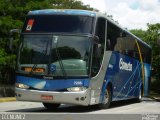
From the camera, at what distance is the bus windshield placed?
54.6ft

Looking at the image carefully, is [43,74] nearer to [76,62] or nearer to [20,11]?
[76,62]

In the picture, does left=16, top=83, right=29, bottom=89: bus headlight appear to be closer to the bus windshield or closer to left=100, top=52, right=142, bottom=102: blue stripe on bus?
the bus windshield

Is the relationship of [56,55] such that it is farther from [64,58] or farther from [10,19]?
[10,19]

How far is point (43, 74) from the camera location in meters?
16.7

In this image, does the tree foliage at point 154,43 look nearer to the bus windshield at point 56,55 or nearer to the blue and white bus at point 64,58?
the blue and white bus at point 64,58

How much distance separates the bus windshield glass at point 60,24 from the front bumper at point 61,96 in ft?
7.05

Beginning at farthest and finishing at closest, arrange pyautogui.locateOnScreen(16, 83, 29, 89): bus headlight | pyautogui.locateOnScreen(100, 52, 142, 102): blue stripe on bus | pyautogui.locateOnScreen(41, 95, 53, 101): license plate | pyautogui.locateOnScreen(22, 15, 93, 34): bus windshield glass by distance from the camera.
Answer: pyautogui.locateOnScreen(100, 52, 142, 102): blue stripe on bus → pyautogui.locateOnScreen(22, 15, 93, 34): bus windshield glass → pyautogui.locateOnScreen(16, 83, 29, 89): bus headlight → pyautogui.locateOnScreen(41, 95, 53, 101): license plate

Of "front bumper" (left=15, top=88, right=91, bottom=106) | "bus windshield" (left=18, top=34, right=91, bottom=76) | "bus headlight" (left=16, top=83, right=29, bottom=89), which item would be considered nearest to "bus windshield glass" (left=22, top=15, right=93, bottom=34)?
"bus windshield" (left=18, top=34, right=91, bottom=76)

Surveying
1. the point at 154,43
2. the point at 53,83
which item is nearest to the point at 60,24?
the point at 53,83

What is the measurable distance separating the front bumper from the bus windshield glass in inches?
84.6

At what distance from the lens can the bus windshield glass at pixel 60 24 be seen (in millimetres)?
17203

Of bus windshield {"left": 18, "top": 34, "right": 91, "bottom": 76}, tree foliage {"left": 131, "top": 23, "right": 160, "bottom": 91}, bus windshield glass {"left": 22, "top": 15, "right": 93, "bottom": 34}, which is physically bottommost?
tree foliage {"left": 131, "top": 23, "right": 160, "bottom": 91}

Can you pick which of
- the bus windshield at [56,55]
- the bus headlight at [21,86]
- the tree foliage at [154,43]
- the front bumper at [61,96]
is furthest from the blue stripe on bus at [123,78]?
the tree foliage at [154,43]

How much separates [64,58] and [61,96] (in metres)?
1.29
